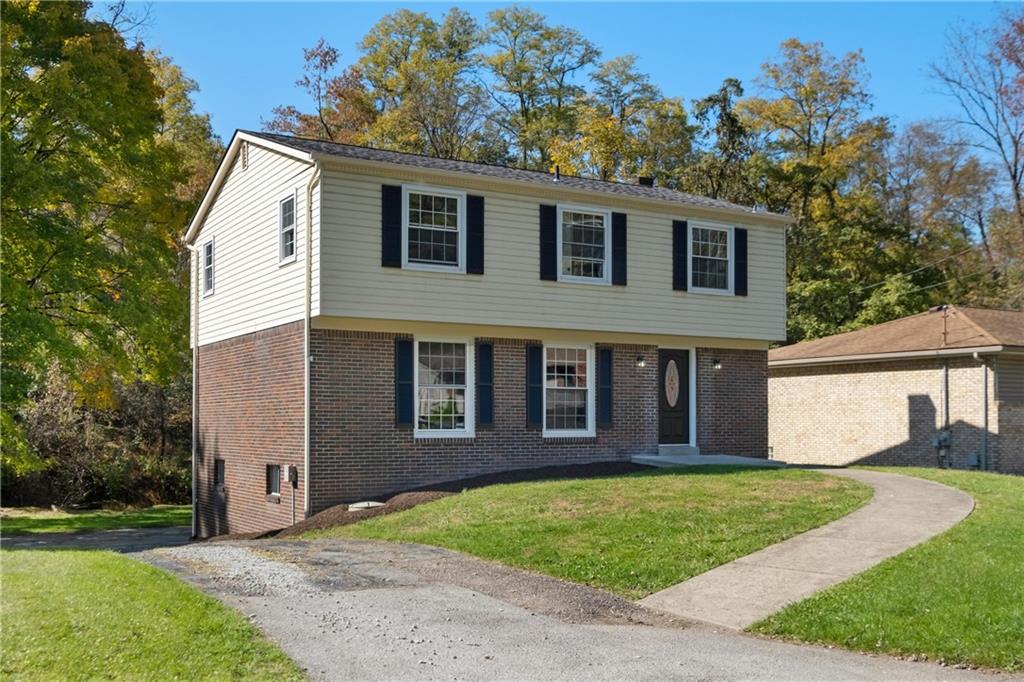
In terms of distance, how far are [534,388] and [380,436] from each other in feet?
10.8

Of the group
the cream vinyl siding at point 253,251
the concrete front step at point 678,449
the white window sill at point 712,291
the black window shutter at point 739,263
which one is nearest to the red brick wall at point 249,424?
the cream vinyl siding at point 253,251

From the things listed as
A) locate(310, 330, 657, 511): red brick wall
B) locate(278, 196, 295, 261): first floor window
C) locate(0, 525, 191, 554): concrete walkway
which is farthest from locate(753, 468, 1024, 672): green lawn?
locate(0, 525, 191, 554): concrete walkway

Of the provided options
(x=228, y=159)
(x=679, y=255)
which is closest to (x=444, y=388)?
(x=679, y=255)

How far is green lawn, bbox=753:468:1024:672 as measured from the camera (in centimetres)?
814

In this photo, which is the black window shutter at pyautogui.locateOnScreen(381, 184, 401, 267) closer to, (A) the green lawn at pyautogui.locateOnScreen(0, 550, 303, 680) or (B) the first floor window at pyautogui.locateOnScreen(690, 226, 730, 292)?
(B) the first floor window at pyautogui.locateOnScreen(690, 226, 730, 292)

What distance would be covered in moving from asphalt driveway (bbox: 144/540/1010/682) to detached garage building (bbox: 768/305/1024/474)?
15.7 meters

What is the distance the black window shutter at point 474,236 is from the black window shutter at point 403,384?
183 cm

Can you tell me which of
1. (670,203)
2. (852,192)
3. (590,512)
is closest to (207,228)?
(670,203)

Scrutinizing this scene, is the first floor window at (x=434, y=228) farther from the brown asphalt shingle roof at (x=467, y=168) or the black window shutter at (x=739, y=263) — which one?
the black window shutter at (x=739, y=263)

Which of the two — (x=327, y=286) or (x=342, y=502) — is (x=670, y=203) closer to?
(x=327, y=286)

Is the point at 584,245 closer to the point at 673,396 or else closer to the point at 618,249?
the point at 618,249

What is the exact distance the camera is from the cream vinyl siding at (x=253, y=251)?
59.5 ft

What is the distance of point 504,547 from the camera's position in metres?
12.4

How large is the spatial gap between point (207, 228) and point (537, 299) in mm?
8503
